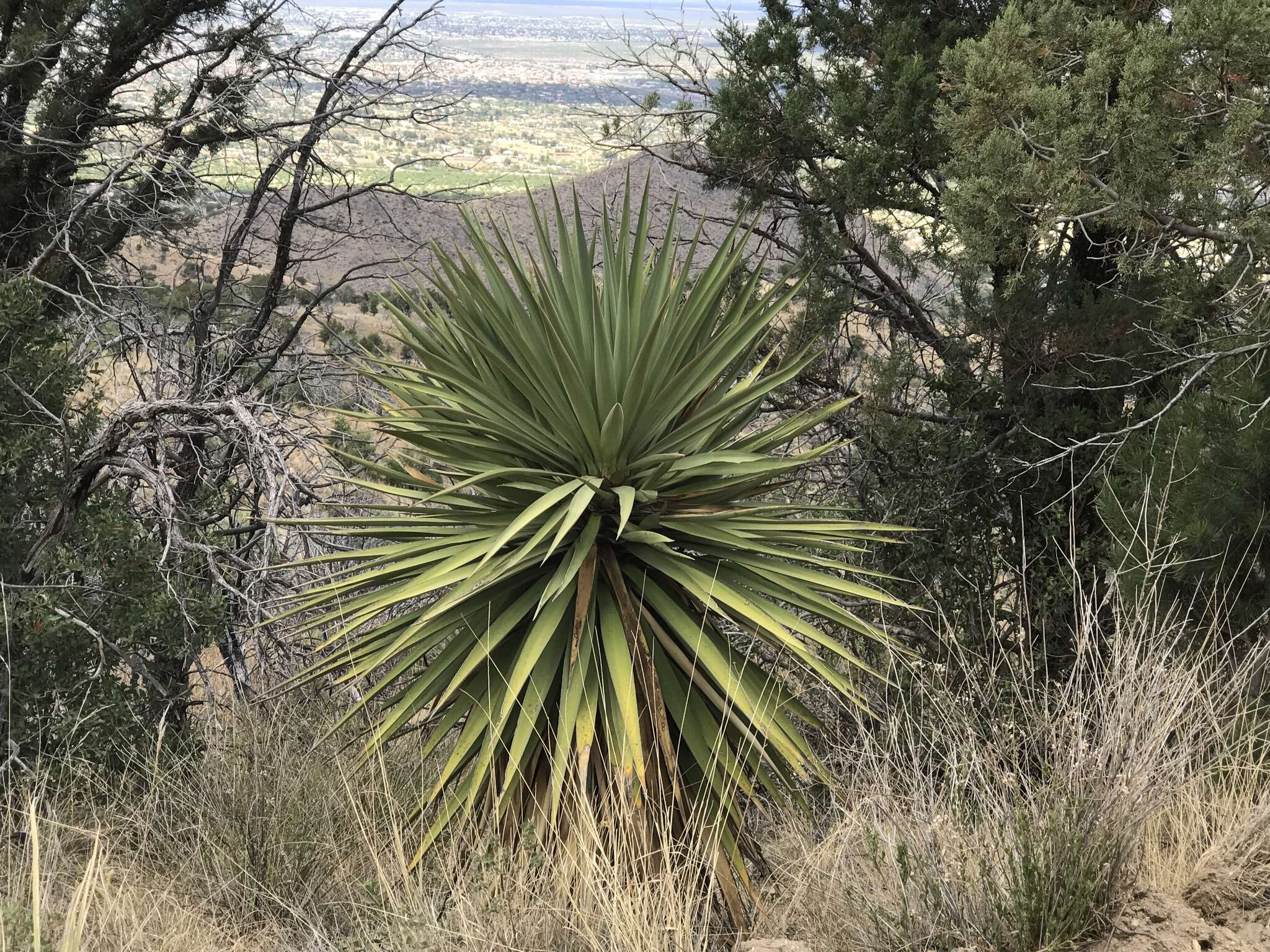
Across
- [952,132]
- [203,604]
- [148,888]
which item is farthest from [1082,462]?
[148,888]

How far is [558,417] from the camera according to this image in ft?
15.3

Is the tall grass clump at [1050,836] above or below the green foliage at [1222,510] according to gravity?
below

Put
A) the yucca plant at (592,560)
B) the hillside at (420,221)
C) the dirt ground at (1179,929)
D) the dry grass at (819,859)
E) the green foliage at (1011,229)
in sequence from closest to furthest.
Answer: the dirt ground at (1179,929)
the dry grass at (819,859)
the yucca plant at (592,560)
the green foliage at (1011,229)
the hillside at (420,221)

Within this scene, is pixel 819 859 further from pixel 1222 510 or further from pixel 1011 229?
pixel 1011 229

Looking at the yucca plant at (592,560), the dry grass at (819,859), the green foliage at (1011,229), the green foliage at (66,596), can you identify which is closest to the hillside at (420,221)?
the yucca plant at (592,560)

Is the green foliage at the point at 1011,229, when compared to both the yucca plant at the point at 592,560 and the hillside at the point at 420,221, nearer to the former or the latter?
the hillside at the point at 420,221

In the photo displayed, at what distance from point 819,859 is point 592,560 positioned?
4.87 ft

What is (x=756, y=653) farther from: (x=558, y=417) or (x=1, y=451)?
(x=1, y=451)

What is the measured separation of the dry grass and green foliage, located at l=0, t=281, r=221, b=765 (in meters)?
0.71

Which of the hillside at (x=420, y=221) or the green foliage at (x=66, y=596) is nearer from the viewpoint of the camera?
the green foliage at (x=66, y=596)

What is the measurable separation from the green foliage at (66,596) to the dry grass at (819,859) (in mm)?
711

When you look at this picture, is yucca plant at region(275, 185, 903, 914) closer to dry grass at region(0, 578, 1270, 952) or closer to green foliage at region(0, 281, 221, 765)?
dry grass at region(0, 578, 1270, 952)

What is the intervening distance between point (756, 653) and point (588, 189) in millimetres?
19349

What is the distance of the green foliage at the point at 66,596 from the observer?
Result: 218 inches
